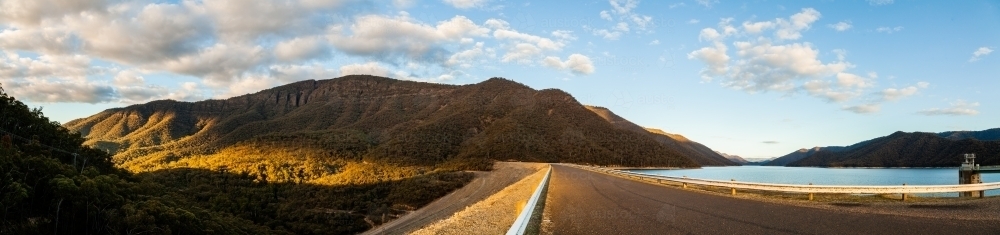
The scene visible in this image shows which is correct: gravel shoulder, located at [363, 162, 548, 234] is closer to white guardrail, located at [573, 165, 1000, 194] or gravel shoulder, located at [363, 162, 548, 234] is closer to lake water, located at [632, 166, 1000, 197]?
lake water, located at [632, 166, 1000, 197]

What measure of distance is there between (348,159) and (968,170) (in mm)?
82109

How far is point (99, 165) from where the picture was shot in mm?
43156

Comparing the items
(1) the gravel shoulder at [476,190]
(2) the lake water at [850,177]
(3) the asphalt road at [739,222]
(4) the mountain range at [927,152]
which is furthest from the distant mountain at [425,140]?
(3) the asphalt road at [739,222]

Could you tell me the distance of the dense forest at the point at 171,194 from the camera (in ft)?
69.5

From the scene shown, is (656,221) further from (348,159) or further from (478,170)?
(348,159)

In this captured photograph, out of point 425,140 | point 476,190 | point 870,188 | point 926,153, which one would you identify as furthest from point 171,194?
point 926,153

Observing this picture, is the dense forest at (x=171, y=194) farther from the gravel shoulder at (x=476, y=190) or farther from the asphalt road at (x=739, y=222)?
the asphalt road at (x=739, y=222)

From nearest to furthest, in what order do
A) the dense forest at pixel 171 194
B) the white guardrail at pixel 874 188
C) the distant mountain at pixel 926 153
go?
the white guardrail at pixel 874 188
the dense forest at pixel 171 194
the distant mountain at pixel 926 153

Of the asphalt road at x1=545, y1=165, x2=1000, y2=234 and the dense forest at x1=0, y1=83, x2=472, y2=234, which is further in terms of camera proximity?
the dense forest at x1=0, y1=83, x2=472, y2=234

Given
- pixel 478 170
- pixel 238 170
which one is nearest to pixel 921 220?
pixel 478 170

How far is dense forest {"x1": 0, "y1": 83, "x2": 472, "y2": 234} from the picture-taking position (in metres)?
21.2

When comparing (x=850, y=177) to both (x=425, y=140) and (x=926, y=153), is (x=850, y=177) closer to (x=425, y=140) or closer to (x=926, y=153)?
(x=926, y=153)

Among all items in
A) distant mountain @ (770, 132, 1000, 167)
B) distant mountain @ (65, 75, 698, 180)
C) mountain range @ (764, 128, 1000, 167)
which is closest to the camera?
distant mountain @ (770, 132, 1000, 167)

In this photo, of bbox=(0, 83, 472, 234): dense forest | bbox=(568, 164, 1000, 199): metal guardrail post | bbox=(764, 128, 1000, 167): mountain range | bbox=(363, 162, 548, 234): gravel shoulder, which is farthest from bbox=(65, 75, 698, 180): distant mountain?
bbox=(568, 164, 1000, 199): metal guardrail post
